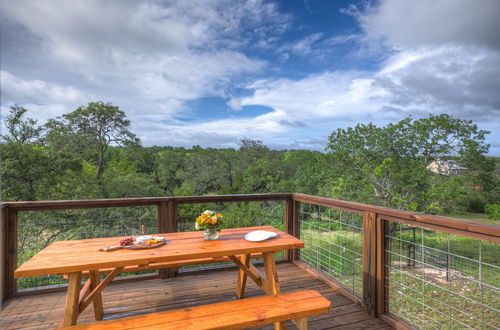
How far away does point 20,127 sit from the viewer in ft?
35.9

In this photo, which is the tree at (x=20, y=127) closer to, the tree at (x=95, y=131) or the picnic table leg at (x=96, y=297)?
the tree at (x=95, y=131)

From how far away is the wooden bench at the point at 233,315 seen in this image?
4.83 feet

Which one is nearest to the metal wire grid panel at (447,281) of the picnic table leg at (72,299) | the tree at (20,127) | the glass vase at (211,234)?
the glass vase at (211,234)

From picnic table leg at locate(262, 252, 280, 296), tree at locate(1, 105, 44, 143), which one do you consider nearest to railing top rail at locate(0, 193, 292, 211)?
picnic table leg at locate(262, 252, 280, 296)

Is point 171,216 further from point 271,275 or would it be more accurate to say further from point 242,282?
point 271,275

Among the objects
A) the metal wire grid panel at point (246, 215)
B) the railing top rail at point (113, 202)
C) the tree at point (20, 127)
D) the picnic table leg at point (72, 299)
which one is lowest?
the metal wire grid panel at point (246, 215)

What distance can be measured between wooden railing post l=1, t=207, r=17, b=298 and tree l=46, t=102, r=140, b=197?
1005 cm

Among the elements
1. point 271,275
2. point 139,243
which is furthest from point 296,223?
point 139,243

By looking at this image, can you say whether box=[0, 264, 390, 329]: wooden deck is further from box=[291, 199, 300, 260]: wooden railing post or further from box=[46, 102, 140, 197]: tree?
box=[46, 102, 140, 197]: tree

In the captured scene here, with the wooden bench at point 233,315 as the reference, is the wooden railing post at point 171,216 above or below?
above

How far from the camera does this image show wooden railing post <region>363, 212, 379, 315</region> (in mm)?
2311

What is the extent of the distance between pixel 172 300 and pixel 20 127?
12223 mm

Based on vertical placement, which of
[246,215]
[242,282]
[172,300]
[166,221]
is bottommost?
[246,215]

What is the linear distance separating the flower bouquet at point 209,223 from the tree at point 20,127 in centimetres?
1152
